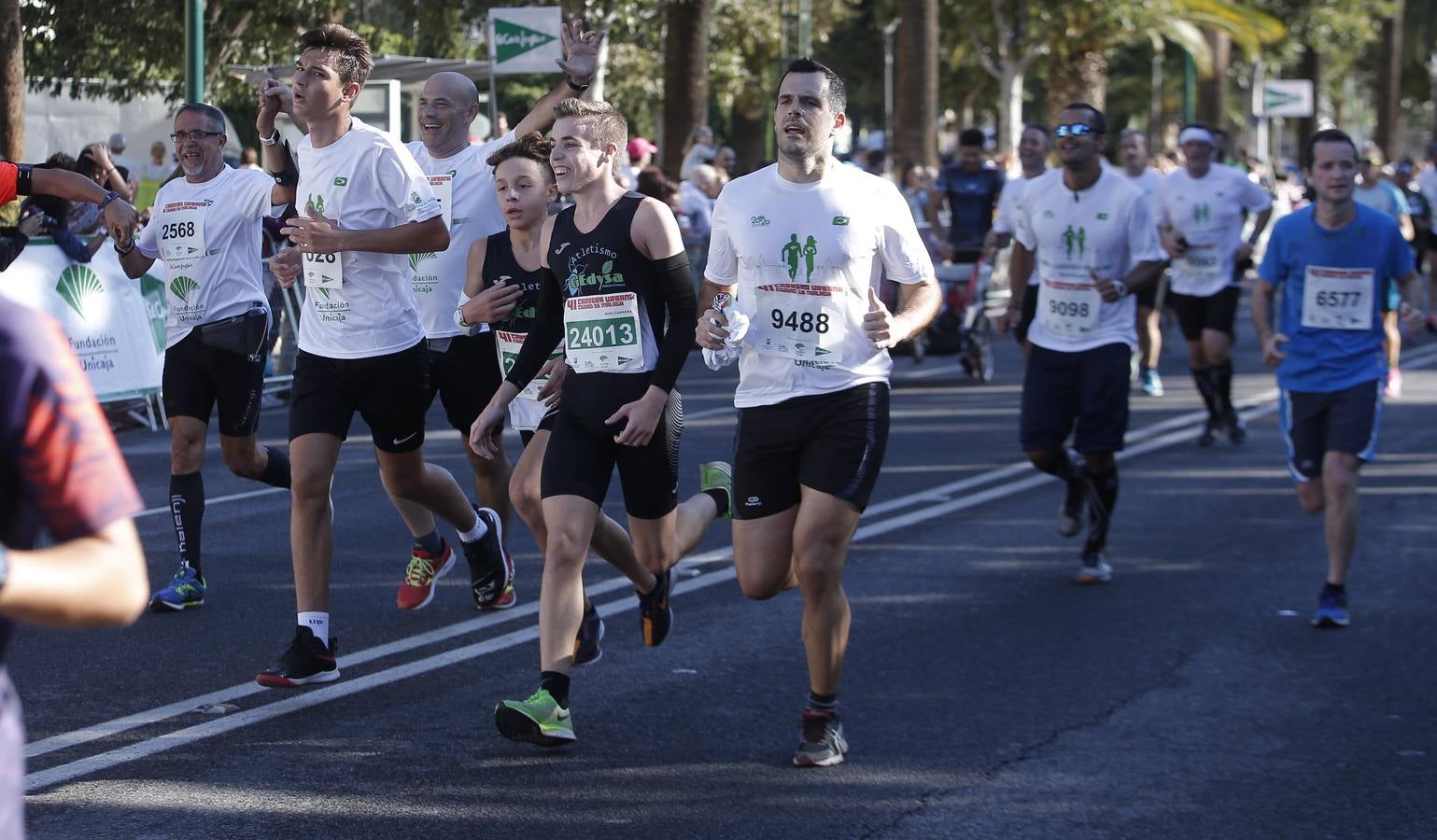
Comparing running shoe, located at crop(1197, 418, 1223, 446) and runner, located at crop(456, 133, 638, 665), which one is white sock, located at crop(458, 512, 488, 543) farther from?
running shoe, located at crop(1197, 418, 1223, 446)

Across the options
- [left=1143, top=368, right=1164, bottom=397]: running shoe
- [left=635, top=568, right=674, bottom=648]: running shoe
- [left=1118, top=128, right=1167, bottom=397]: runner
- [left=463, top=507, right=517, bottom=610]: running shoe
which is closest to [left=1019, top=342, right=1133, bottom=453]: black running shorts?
[left=463, top=507, right=517, bottom=610]: running shoe

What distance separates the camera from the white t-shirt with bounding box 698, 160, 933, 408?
5473 mm

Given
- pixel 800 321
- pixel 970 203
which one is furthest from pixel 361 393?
pixel 970 203

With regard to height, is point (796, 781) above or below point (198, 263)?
below

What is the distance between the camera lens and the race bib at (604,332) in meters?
5.83

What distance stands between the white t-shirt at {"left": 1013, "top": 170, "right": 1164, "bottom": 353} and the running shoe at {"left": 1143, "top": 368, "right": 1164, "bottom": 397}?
691 centimetres

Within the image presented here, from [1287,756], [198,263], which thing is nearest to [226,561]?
[198,263]

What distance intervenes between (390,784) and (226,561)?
11.8 feet

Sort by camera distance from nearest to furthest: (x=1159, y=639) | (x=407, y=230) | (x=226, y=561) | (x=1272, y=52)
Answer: (x=407, y=230)
(x=1159, y=639)
(x=226, y=561)
(x=1272, y=52)

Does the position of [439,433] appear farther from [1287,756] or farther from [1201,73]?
[1201,73]

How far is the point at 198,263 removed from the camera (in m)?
7.47

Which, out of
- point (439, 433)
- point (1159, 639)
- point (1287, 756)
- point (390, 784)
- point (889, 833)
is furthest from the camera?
point (439, 433)

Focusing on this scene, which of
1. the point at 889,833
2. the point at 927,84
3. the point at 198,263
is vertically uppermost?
the point at 927,84

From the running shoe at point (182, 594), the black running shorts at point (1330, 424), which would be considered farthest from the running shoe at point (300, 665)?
the black running shorts at point (1330, 424)
